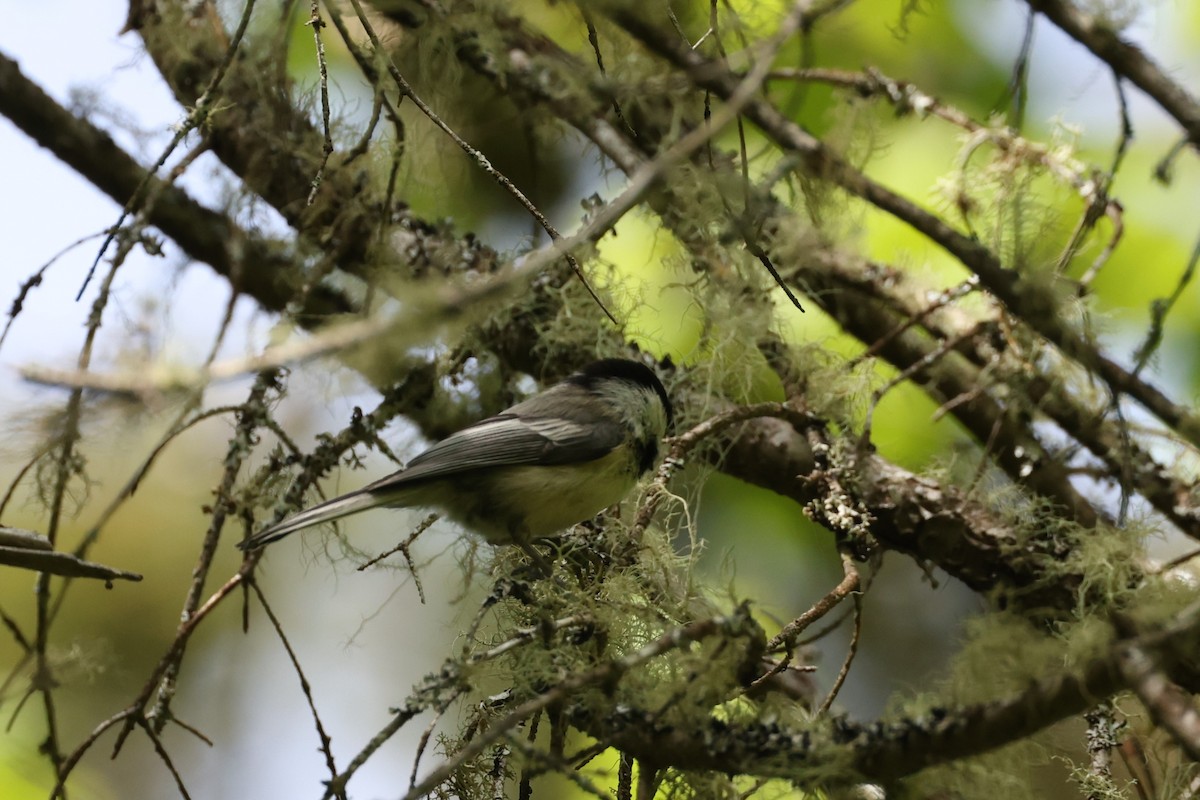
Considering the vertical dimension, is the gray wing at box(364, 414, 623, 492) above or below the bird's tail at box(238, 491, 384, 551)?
above

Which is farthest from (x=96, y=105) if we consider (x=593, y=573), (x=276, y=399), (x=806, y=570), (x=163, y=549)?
(x=806, y=570)

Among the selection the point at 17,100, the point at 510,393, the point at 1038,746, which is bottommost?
the point at 1038,746

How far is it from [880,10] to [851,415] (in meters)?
1.05

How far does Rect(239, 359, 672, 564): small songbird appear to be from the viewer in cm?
205

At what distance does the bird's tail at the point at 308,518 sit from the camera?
171cm

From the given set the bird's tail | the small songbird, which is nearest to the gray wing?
the small songbird

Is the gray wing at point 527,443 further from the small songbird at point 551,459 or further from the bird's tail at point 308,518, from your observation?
the bird's tail at point 308,518

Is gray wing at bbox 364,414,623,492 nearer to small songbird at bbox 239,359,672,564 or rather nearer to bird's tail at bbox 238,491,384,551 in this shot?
small songbird at bbox 239,359,672,564

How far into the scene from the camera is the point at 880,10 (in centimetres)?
249

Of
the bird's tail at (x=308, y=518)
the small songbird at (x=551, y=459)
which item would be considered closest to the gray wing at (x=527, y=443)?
the small songbird at (x=551, y=459)

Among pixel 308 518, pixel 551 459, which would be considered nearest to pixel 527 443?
pixel 551 459

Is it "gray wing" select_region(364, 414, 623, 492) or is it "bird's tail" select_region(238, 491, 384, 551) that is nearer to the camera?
"bird's tail" select_region(238, 491, 384, 551)

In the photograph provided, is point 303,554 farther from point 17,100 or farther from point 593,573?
point 17,100

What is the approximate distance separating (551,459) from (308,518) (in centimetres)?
54
